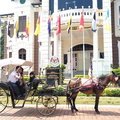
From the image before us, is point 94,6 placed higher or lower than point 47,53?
higher

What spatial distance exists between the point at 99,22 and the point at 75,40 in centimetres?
427

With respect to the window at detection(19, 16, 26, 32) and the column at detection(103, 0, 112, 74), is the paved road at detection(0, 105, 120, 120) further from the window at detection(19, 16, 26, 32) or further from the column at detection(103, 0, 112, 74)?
the window at detection(19, 16, 26, 32)

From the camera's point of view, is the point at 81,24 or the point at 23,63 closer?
the point at 23,63

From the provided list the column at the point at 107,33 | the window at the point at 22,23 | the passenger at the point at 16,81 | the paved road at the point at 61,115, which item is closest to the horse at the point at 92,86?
the paved road at the point at 61,115

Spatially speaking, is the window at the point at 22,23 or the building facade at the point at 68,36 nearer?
the building facade at the point at 68,36

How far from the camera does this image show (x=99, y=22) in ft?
105

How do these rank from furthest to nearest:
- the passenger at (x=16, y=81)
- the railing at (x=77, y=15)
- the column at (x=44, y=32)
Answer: the column at (x=44, y=32) → the railing at (x=77, y=15) → the passenger at (x=16, y=81)

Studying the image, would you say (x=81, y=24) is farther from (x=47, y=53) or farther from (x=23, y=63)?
(x=23, y=63)

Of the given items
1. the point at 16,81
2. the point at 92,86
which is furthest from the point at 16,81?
the point at 92,86

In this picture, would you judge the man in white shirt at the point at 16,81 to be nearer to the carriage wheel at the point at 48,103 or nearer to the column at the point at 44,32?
the carriage wheel at the point at 48,103

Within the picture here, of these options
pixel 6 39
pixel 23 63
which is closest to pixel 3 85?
pixel 23 63

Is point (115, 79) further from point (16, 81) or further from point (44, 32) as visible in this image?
point (44, 32)

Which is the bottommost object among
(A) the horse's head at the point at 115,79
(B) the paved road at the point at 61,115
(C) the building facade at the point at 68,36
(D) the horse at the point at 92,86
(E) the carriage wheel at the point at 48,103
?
(B) the paved road at the point at 61,115

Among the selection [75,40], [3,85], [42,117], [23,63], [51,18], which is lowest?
[42,117]
